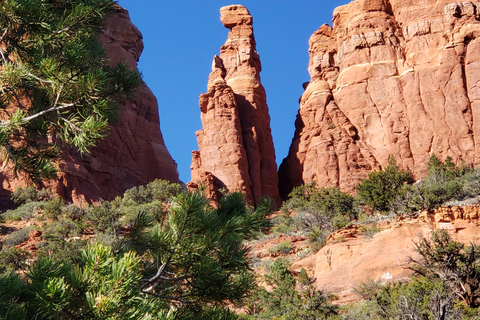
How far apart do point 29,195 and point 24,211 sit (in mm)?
2999

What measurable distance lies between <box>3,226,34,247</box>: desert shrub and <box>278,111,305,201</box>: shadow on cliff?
793 inches

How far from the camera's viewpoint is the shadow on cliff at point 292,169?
157 feet

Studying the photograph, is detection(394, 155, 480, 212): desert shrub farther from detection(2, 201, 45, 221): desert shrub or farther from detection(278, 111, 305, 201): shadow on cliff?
detection(2, 201, 45, 221): desert shrub

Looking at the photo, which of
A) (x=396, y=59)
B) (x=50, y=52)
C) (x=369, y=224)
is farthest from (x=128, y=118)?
(x=50, y=52)

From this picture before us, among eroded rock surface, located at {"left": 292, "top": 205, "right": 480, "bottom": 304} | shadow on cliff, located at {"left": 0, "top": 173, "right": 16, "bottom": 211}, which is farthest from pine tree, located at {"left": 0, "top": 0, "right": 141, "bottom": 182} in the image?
shadow on cliff, located at {"left": 0, "top": 173, "right": 16, "bottom": 211}

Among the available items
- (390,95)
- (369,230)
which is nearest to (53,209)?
(369,230)

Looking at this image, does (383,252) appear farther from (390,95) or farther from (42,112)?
(390,95)

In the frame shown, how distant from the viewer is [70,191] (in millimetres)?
43000

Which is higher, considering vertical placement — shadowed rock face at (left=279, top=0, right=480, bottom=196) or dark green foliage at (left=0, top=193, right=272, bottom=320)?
shadowed rock face at (left=279, top=0, right=480, bottom=196)

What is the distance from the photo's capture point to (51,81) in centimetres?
684

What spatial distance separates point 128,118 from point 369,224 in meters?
31.9

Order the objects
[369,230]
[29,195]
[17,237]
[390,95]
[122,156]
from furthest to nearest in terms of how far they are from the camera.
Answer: [122,156] → [390,95] → [29,195] → [17,237] → [369,230]

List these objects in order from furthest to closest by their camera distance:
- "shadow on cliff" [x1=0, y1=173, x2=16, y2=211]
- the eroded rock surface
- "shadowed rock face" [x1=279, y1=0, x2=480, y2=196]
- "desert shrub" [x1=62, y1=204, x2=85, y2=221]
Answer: "shadowed rock face" [x1=279, y1=0, x2=480, y2=196] → "shadow on cliff" [x1=0, y1=173, x2=16, y2=211] → "desert shrub" [x1=62, y1=204, x2=85, y2=221] → the eroded rock surface

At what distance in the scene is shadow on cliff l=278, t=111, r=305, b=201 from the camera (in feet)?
157
